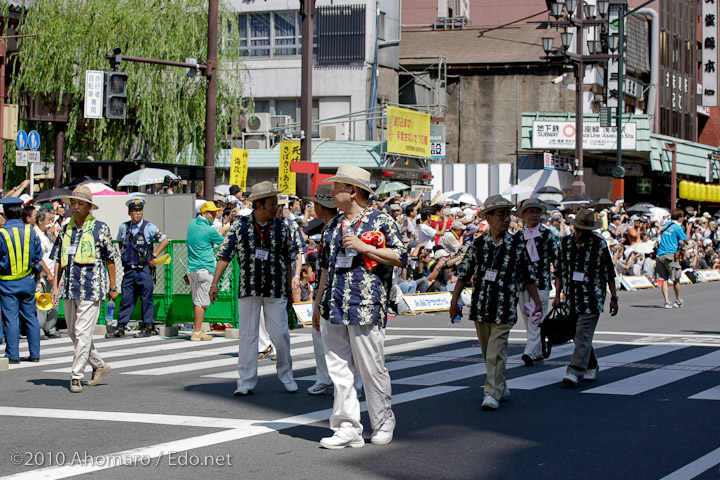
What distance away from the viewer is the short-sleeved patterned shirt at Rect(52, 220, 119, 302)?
10.3m

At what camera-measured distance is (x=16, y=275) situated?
41.0 ft

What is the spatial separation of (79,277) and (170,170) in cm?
1542

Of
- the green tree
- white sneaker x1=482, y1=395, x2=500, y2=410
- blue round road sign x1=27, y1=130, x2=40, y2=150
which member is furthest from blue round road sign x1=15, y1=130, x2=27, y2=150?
white sneaker x1=482, y1=395, x2=500, y2=410

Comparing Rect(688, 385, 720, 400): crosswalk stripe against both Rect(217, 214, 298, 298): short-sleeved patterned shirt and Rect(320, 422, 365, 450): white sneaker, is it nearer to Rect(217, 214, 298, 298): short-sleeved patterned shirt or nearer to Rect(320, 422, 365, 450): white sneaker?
Rect(320, 422, 365, 450): white sneaker

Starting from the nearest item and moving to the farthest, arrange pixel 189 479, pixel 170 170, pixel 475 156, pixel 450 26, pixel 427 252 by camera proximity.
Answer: pixel 189 479 < pixel 427 252 < pixel 170 170 < pixel 475 156 < pixel 450 26

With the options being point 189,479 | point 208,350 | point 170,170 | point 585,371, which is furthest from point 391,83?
point 189,479

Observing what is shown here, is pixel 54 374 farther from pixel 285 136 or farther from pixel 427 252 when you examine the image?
pixel 285 136

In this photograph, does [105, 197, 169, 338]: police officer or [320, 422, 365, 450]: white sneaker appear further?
[105, 197, 169, 338]: police officer

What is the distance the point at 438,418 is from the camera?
8562mm

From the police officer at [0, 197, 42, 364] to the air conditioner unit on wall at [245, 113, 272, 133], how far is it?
29129 mm

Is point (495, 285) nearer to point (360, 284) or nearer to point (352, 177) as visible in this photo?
point (360, 284)

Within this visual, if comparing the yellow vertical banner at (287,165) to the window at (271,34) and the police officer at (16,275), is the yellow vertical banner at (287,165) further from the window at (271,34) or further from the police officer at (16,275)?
the window at (271,34)

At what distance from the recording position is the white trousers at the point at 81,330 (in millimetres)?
10125

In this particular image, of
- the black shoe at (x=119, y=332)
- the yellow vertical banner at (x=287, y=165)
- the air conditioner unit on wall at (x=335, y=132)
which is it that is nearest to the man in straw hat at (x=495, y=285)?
the black shoe at (x=119, y=332)
